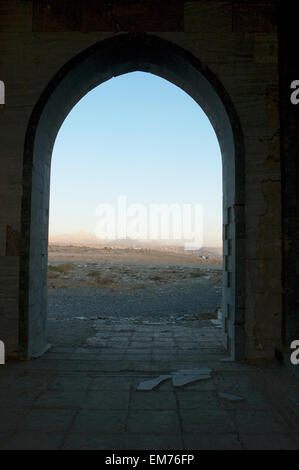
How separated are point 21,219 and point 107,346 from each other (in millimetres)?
2216

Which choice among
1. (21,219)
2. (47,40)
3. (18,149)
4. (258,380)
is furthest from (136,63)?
(258,380)

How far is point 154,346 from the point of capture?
5043 mm

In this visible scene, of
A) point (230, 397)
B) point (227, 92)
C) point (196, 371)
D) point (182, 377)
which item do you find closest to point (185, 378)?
point (182, 377)

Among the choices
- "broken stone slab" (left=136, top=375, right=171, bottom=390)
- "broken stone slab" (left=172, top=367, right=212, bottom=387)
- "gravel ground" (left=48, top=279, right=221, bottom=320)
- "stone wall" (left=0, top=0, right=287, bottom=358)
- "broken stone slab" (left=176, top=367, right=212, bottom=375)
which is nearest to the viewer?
"broken stone slab" (left=136, top=375, right=171, bottom=390)

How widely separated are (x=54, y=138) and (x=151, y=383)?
3712 mm

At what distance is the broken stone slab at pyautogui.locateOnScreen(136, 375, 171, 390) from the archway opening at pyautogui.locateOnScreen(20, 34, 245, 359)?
42.9 inches

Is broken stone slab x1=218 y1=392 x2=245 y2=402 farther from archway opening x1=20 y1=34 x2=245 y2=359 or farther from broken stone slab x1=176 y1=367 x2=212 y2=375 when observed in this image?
archway opening x1=20 y1=34 x2=245 y2=359

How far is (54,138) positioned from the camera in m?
5.18

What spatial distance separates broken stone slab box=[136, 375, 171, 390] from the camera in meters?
3.47

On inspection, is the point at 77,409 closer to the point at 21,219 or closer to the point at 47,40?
the point at 21,219

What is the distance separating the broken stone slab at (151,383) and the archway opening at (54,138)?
3.58ft

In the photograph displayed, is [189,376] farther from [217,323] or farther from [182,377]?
[217,323]

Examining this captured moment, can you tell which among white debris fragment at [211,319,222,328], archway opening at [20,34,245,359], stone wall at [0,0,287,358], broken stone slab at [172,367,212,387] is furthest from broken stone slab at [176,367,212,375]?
white debris fragment at [211,319,222,328]

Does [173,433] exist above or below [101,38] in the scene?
below
